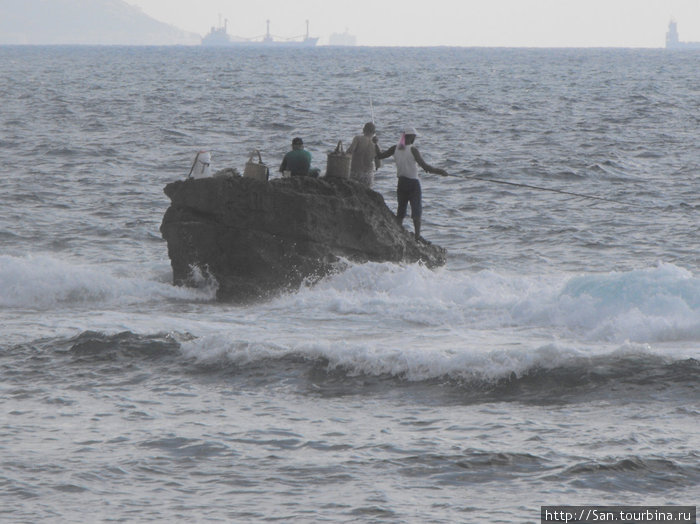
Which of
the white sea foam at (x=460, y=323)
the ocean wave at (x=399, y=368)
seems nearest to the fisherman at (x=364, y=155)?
the white sea foam at (x=460, y=323)

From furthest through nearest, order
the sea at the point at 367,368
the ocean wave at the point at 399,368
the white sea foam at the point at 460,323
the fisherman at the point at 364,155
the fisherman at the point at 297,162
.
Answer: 1. the fisherman at the point at 364,155
2. the fisherman at the point at 297,162
3. the white sea foam at the point at 460,323
4. the ocean wave at the point at 399,368
5. the sea at the point at 367,368

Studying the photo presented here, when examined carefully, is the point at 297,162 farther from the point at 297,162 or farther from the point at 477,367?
the point at 477,367

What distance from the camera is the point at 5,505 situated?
7.47 m

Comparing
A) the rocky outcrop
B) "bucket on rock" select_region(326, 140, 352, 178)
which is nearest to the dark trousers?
"bucket on rock" select_region(326, 140, 352, 178)

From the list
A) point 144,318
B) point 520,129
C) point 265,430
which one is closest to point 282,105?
point 520,129

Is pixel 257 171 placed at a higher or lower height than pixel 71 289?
higher

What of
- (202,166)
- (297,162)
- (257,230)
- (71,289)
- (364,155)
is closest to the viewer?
(257,230)

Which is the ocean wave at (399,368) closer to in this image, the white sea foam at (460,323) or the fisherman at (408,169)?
the white sea foam at (460,323)

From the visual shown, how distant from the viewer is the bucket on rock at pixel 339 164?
1519 centimetres

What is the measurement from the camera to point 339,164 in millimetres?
15211

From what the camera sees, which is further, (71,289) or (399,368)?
(71,289)

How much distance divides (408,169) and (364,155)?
0.68m

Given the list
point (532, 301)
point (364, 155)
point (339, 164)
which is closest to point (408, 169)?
point (364, 155)

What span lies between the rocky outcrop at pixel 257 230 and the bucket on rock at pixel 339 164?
0.32 metres
